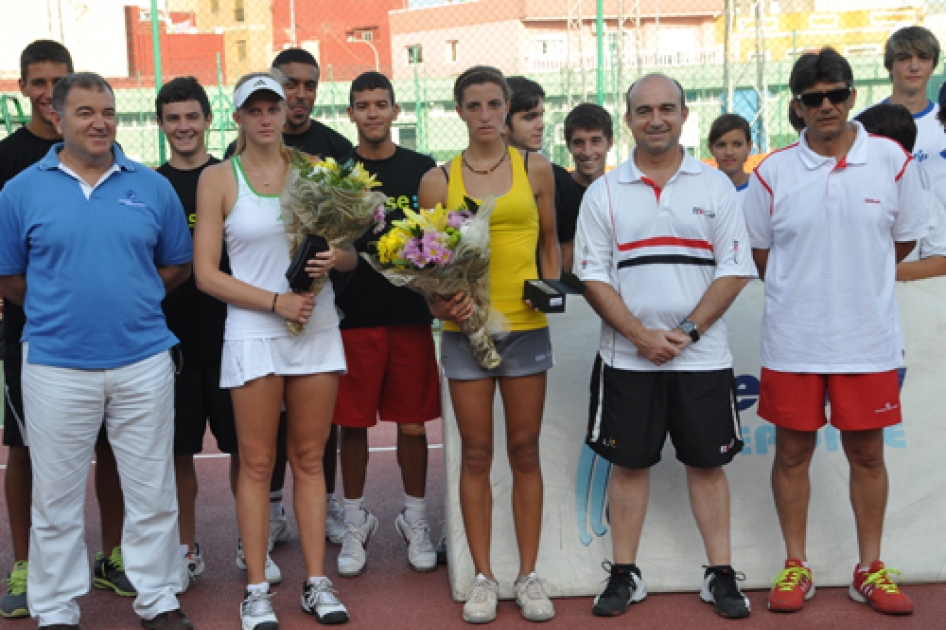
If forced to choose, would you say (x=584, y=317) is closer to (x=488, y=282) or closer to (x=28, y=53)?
(x=488, y=282)

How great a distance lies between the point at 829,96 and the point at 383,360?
240cm

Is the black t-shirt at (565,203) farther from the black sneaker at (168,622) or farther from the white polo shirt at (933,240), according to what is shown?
the black sneaker at (168,622)

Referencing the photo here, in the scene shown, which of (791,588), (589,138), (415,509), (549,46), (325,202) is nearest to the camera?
(325,202)

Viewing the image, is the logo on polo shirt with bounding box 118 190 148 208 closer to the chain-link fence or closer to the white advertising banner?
the white advertising banner

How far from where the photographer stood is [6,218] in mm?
4359

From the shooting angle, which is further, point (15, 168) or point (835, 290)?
point (15, 168)

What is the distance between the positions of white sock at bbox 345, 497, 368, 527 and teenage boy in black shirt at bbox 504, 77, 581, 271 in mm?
1594

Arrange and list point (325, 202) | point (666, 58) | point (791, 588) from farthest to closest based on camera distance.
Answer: point (666, 58) → point (791, 588) → point (325, 202)

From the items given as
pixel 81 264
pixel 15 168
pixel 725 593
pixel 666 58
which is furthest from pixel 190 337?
pixel 666 58

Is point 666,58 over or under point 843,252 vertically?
over

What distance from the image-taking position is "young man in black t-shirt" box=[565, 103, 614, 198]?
5965mm

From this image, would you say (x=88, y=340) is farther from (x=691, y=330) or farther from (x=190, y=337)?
(x=691, y=330)

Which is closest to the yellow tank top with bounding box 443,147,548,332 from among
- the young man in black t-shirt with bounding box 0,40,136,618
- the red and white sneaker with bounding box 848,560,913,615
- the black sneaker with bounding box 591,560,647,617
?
the black sneaker with bounding box 591,560,647,617

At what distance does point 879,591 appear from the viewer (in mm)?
4598
